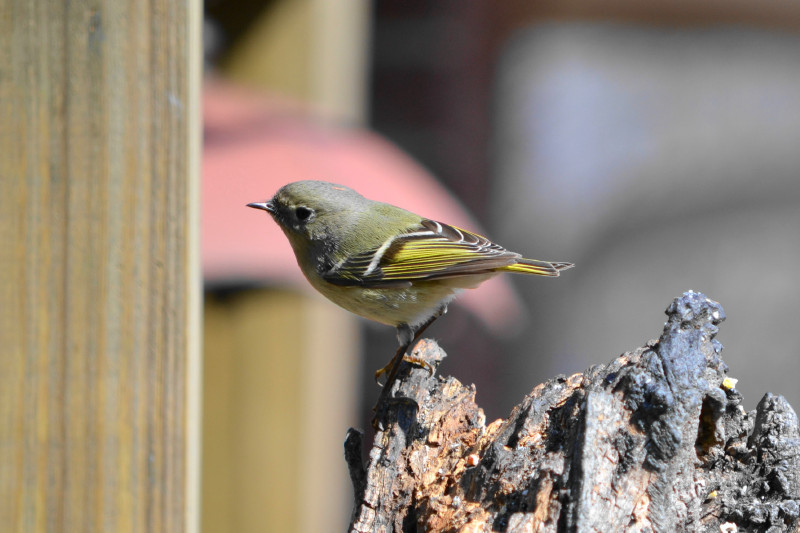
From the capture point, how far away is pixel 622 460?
4.53ft

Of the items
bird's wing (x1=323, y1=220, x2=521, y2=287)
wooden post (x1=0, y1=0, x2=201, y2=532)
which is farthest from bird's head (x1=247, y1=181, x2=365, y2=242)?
wooden post (x1=0, y1=0, x2=201, y2=532)

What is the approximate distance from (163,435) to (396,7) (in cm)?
402

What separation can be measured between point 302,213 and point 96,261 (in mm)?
1237

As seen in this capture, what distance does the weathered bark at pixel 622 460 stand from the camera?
53.6 inches

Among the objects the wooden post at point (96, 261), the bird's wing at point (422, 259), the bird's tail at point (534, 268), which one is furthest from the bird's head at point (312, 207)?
the wooden post at point (96, 261)

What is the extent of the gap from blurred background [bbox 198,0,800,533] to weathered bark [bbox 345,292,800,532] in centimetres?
139

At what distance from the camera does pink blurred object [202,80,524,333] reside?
9.75 feet

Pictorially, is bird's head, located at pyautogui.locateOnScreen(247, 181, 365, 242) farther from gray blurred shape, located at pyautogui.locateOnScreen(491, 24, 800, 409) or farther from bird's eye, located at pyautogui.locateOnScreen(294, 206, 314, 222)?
gray blurred shape, located at pyautogui.locateOnScreen(491, 24, 800, 409)

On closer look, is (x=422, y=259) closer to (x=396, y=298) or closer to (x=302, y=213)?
(x=396, y=298)

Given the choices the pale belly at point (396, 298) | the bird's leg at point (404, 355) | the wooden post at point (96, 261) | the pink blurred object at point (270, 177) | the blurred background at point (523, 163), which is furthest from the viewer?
the blurred background at point (523, 163)

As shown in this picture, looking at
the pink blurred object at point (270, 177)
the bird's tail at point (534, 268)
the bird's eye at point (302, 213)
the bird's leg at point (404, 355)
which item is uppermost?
the pink blurred object at point (270, 177)

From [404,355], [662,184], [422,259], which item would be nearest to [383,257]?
[422,259]

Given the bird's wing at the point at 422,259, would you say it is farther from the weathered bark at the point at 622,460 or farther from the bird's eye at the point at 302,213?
the weathered bark at the point at 622,460

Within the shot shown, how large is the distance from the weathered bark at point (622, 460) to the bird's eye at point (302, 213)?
0.96m
